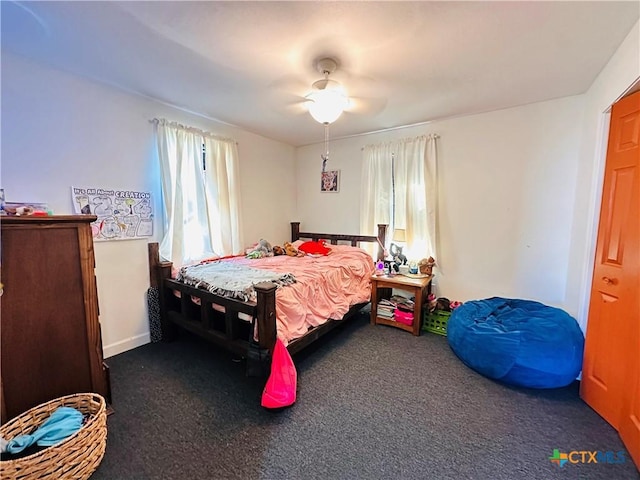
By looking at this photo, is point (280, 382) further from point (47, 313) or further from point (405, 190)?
point (405, 190)

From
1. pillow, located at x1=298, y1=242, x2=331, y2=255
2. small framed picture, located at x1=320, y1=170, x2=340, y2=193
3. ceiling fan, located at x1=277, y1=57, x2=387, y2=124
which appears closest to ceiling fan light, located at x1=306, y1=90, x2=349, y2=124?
ceiling fan, located at x1=277, y1=57, x2=387, y2=124

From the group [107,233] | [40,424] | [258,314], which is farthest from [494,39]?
[40,424]

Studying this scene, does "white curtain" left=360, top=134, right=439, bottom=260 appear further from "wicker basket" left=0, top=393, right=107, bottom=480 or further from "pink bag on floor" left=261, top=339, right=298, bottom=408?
"wicker basket" left=0, top=393, right=107, bottom=480

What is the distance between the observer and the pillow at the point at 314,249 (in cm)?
358

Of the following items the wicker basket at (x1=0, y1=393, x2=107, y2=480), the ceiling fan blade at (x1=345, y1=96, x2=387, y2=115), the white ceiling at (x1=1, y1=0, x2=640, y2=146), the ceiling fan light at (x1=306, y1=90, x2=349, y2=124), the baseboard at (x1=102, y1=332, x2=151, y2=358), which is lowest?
the baseboard at (x1=102, y1=332, x2=151, y2=358)

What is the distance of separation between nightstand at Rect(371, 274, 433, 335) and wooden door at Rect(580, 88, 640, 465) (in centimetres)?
130

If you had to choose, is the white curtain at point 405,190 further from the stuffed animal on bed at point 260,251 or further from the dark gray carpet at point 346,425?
the dark gray carpet at point 346,425

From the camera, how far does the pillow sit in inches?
141

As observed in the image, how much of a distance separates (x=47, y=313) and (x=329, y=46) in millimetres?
2371

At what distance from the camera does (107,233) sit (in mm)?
2412

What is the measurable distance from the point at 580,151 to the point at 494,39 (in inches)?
64.6

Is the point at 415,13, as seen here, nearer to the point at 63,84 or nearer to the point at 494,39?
the point at 494,39

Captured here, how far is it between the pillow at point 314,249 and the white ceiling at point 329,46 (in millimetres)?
1780

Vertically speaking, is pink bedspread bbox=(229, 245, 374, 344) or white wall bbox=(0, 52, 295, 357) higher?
white wall bbox=(0, 52, 295, 357)
